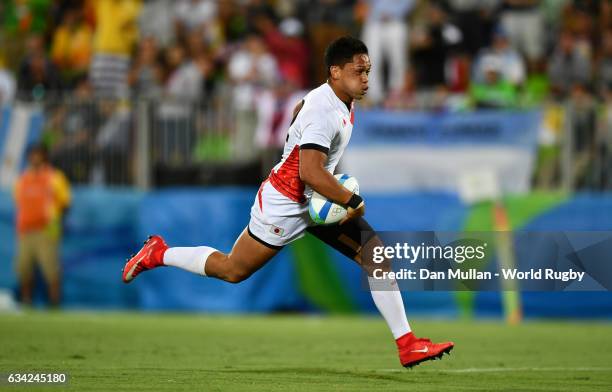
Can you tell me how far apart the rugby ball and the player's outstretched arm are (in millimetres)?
130

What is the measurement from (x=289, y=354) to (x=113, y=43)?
12.0m

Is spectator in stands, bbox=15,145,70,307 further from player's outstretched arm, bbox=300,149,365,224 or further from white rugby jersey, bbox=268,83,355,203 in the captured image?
player's outstretched arm, bbox=300,149,365,224

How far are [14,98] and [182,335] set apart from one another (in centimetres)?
762

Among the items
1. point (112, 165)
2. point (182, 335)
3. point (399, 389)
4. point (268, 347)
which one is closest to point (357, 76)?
point (399, 389)

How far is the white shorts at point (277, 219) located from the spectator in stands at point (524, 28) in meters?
12.3

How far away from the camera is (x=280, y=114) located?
19750 mm

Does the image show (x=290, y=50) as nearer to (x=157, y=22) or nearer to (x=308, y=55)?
(x=308, y=55)

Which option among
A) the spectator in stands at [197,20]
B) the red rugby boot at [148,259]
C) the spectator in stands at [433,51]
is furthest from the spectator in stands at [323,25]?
the red rugby boot at [148,259]

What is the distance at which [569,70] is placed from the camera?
68.2ft

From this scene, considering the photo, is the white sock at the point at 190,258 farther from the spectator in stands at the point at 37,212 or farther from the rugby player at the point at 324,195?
the spectator in stands at the point at 37,212

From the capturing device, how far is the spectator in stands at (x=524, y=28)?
2175 centimetres

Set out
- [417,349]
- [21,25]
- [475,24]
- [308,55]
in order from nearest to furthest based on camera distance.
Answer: [417,349], [475,24], [308,55], [21,25]

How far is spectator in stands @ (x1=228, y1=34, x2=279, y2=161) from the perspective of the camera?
19781mm

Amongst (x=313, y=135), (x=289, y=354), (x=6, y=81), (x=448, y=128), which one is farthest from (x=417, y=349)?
(x=6, y=81)
